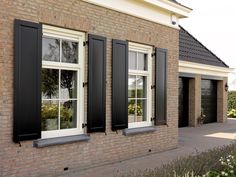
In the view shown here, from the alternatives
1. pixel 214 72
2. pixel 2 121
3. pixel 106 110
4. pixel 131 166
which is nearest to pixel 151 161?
pixel 131 166

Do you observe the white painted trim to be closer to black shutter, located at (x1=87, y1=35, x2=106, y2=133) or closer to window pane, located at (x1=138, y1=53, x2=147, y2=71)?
window pane, located at (x1=138, y1=53, x2=147, y2=71)

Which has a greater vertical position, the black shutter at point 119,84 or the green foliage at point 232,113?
the black shutter at point 119,84

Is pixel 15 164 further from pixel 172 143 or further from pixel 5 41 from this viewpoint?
pixel 172 143

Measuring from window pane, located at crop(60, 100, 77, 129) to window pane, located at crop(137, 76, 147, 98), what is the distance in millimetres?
2564

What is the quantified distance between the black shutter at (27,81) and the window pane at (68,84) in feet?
3.09

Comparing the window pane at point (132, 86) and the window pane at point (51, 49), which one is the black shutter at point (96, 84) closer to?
the window pane at point (51, 49)

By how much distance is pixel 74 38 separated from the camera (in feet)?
26.8

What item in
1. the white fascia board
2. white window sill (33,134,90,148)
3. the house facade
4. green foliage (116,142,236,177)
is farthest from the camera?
the house facade

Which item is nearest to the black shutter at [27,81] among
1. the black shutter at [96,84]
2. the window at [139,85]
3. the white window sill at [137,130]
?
the black shutter at [96,84]

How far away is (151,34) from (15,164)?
5.45 meters

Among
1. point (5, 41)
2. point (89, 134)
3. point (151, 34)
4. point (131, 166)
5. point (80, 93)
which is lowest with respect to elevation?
point (131, 166)

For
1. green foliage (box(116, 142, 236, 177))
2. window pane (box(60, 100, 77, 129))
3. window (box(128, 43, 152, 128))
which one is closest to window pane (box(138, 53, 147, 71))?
window (box(128, 43, 152, 128))

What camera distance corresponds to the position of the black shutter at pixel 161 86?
10.7 metres

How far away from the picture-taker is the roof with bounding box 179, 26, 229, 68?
1855 cm
